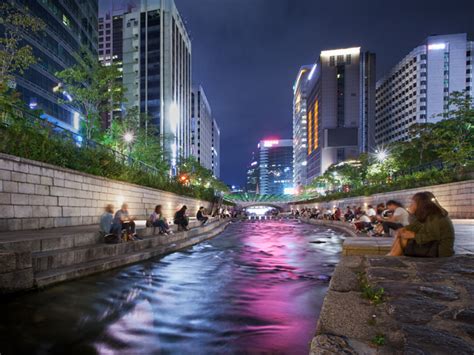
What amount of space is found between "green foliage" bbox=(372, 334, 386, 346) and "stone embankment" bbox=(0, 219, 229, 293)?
21.1 ft

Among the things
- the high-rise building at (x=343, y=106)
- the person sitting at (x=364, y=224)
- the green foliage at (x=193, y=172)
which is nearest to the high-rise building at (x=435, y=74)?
the high-rise building at (x=343, y=106)

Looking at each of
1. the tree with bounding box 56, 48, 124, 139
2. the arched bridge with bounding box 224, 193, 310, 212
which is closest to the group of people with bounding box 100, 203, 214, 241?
the tree with bounding box 56, 48, 124, 139

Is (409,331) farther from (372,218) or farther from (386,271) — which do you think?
(372,218)

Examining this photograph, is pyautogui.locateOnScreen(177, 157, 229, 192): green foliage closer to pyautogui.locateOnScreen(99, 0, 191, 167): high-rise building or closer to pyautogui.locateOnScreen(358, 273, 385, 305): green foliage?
pyautogui.locateOnScreen(99, 0, 191, 167): high-rise building

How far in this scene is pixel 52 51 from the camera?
5338 cm

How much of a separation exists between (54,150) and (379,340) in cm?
1509

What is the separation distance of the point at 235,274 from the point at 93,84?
2204 cm

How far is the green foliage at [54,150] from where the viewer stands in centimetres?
Result: 1214

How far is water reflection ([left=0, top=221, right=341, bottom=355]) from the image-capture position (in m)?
4.42

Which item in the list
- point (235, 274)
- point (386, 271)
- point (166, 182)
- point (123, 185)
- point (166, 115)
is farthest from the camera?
point (166, 115)

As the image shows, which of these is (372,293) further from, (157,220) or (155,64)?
(155,64)

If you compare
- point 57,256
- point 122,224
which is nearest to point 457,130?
point 122,224

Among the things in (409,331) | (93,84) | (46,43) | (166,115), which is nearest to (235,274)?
(409,331)

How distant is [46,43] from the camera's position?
51688 mm
